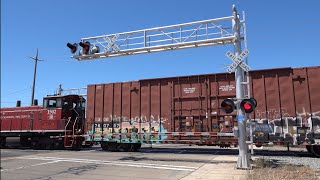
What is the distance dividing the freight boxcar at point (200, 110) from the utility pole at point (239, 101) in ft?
1.28

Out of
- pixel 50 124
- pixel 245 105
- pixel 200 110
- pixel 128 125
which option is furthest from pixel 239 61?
pixel 50 124

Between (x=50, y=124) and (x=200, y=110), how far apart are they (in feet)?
35.0

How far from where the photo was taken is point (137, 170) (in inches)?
440

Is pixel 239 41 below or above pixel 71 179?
above

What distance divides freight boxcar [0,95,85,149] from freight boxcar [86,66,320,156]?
4.64 ft

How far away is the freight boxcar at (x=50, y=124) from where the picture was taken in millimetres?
19938

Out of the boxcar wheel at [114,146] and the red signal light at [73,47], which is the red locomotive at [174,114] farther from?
the red signal light at [73,47]

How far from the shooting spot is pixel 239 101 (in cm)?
1155

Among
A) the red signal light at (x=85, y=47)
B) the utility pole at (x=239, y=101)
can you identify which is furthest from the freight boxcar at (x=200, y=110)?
the red signal light at (x=85, y=47)

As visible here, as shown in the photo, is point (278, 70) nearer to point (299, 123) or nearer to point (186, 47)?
point (299, 123)

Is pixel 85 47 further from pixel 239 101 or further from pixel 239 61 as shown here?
pixel 239 101

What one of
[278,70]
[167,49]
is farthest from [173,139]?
[278,70]

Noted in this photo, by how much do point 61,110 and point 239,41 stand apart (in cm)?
1344

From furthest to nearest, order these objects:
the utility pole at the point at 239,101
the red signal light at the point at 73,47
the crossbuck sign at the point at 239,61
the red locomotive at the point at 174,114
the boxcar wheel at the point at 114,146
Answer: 1. the boxcar wheel at the point at 114,146
2. the red signal light at the point at 73,47
3. the red locomotive at the point at 174,114
4. the crossbuck sign at the point at 239,61
5. the utility pole at the point at 239,101
